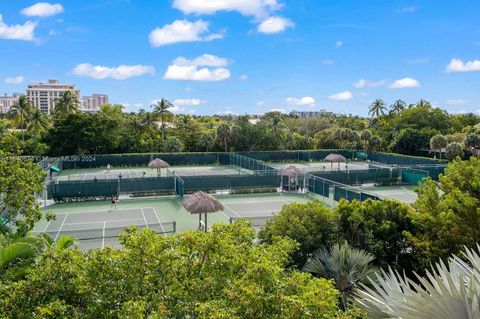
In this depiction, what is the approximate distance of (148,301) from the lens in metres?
7.05

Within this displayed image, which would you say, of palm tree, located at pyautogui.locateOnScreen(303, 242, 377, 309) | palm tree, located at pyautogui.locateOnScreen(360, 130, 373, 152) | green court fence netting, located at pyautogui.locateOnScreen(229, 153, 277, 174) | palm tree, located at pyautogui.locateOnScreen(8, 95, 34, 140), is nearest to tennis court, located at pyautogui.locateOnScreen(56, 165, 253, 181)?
green court fence netting, located at pyautogui.locateOnScreen(229, 153, 277, 174)

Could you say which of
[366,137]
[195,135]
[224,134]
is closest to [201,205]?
[224,134]

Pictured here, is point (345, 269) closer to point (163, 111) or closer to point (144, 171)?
point (144, 171)

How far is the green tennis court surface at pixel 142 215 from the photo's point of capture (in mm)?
23391

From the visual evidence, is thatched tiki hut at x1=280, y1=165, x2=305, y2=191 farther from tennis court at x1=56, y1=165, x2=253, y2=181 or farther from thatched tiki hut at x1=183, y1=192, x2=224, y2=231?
thatched tiki hut at x1=183, y1=192, x2=224, y2=231

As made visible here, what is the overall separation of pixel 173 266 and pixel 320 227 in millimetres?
8670

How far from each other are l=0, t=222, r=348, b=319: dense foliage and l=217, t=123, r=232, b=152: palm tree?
54061mm

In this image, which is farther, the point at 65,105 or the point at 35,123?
the point at 65,105

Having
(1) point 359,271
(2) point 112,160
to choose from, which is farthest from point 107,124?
(1) point 359,271

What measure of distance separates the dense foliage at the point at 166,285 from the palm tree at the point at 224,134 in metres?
54.1

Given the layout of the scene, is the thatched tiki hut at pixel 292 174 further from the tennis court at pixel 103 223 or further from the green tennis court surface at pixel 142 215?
the tennis court at pixel 103 223

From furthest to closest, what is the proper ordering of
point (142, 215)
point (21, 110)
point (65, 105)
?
point (65, 105)
point (21, 110)
point (142, 215)

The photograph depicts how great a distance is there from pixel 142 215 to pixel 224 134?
34.3 metres

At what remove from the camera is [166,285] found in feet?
23.8
